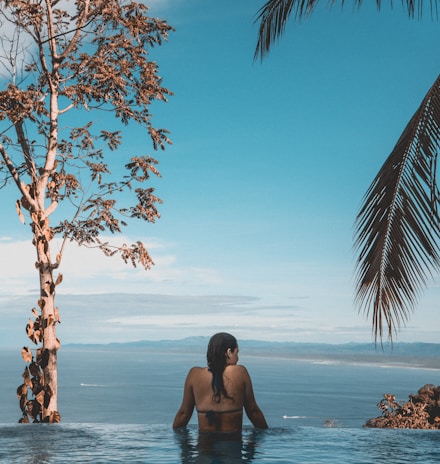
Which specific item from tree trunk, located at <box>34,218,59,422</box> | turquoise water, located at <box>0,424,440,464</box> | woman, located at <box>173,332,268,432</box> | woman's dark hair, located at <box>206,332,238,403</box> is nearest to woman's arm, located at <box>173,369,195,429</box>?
woman, located at <box>173,332,268,432</box>

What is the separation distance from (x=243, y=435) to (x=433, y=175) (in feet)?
11.3

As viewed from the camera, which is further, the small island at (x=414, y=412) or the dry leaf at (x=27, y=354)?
the small island at (x=414, y=412)

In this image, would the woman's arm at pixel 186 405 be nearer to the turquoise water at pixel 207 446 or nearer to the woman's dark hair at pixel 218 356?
the turquoise water at pixel 207 446

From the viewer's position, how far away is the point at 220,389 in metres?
6.73

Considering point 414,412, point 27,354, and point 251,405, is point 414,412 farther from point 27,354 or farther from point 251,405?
point 251,405

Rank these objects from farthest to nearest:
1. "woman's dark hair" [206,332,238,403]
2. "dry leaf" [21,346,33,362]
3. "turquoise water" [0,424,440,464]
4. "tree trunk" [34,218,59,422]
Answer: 1. "dry leaf" [21,346,33,362]
2. "tree trunk" [34,218,59,422]
3. "woman's dark hair" [206,332,238,403]
4. "turquoise water" [0,424,440,464]

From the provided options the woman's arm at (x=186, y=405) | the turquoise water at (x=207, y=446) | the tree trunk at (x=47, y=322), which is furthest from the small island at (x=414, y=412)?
the woman's arm at (x=186, y=405)

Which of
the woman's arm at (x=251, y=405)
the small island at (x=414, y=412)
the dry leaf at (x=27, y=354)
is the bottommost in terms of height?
the small island at (x=414, y=412)

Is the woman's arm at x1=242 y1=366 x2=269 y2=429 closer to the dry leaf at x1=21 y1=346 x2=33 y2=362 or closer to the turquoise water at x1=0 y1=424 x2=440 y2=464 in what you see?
the turquoise water at x1=0 y1=424 x2=440 y2=464

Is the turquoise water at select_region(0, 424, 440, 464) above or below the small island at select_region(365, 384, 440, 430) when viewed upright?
above

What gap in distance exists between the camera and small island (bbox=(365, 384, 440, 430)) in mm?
16094

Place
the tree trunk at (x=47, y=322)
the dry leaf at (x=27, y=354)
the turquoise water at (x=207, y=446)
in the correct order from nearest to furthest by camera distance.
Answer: the turquoise water at (x=207, y=446)
the tree trunk at (x=47, y=322)
the dry leaf at (x=27, y=354)

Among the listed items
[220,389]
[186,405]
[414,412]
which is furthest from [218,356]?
[414,412]

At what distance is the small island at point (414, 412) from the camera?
52.8 feet
